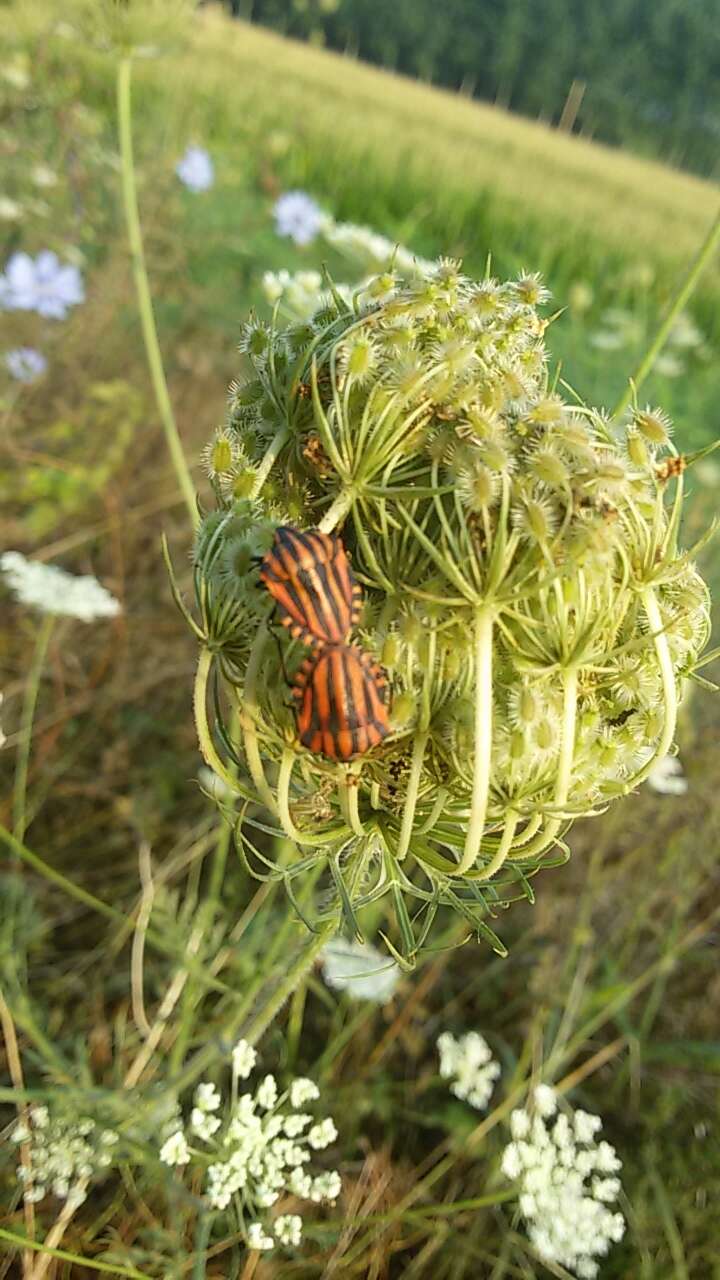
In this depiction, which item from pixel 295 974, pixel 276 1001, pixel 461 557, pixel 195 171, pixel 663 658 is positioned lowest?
pixel 276 1001

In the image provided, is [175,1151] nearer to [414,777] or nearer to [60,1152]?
[60,1152]

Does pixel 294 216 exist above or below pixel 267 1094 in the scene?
above

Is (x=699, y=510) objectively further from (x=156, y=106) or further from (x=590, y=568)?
(x=156, y=106)

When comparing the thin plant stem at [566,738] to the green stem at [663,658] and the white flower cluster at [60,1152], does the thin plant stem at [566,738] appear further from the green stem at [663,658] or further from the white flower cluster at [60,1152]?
the white flower cluster at [60,1152]

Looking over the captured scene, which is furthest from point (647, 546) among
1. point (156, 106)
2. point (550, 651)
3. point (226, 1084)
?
point (156, 106)

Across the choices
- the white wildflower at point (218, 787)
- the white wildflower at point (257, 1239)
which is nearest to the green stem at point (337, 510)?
the white wildflower at point (218, 787)

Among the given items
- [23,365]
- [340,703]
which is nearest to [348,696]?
[340,703]
